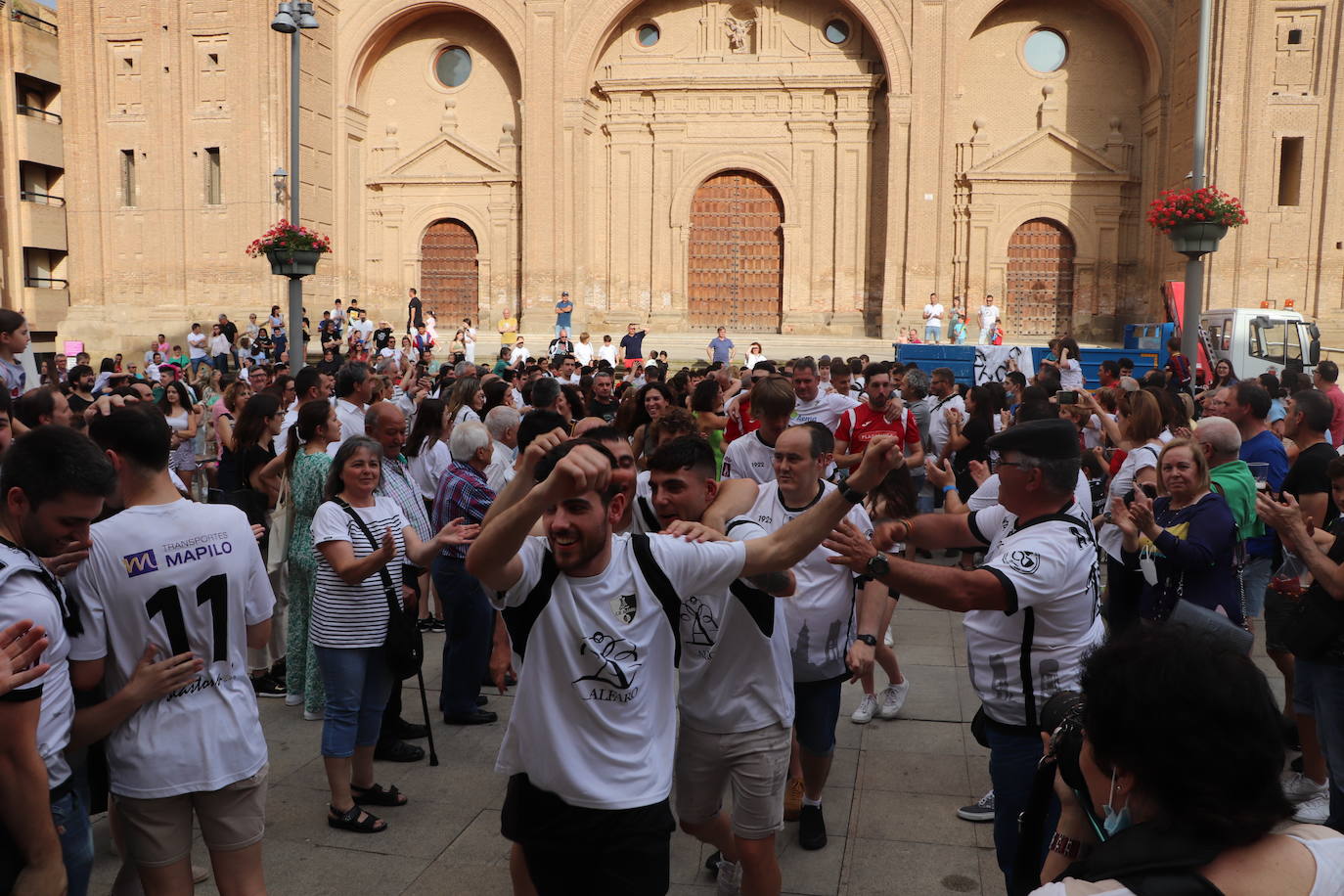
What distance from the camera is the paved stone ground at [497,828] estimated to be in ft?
15.4

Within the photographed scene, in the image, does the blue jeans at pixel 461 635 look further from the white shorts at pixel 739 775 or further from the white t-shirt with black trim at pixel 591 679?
the white t-shirt with black trim at pixel 591 679

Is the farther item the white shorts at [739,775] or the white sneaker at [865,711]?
the white sneaker at [865,711]

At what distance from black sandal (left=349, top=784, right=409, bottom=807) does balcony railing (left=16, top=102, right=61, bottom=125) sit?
33863 mm

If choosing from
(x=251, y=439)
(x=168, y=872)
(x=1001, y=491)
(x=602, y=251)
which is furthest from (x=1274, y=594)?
(x=602, y=251)

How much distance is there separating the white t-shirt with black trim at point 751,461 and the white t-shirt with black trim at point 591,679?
3.40m

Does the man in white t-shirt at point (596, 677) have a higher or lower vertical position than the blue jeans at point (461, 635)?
higher

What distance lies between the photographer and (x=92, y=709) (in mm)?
3188

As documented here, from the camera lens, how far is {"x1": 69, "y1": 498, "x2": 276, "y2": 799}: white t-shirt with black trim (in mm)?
3312

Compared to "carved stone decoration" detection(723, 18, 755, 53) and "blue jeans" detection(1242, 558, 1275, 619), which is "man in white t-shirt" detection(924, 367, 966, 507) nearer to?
"blue jeans" detection(1242, 558, 1275, 619)

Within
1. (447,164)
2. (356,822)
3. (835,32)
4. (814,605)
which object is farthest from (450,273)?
(814,605)

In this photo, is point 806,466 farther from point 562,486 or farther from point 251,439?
point 251,439

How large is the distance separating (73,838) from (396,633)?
2.23 m

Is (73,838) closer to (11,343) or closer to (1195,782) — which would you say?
(1195,782)

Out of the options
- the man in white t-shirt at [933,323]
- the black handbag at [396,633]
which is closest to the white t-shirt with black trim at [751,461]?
the black handbag at [396,633]
